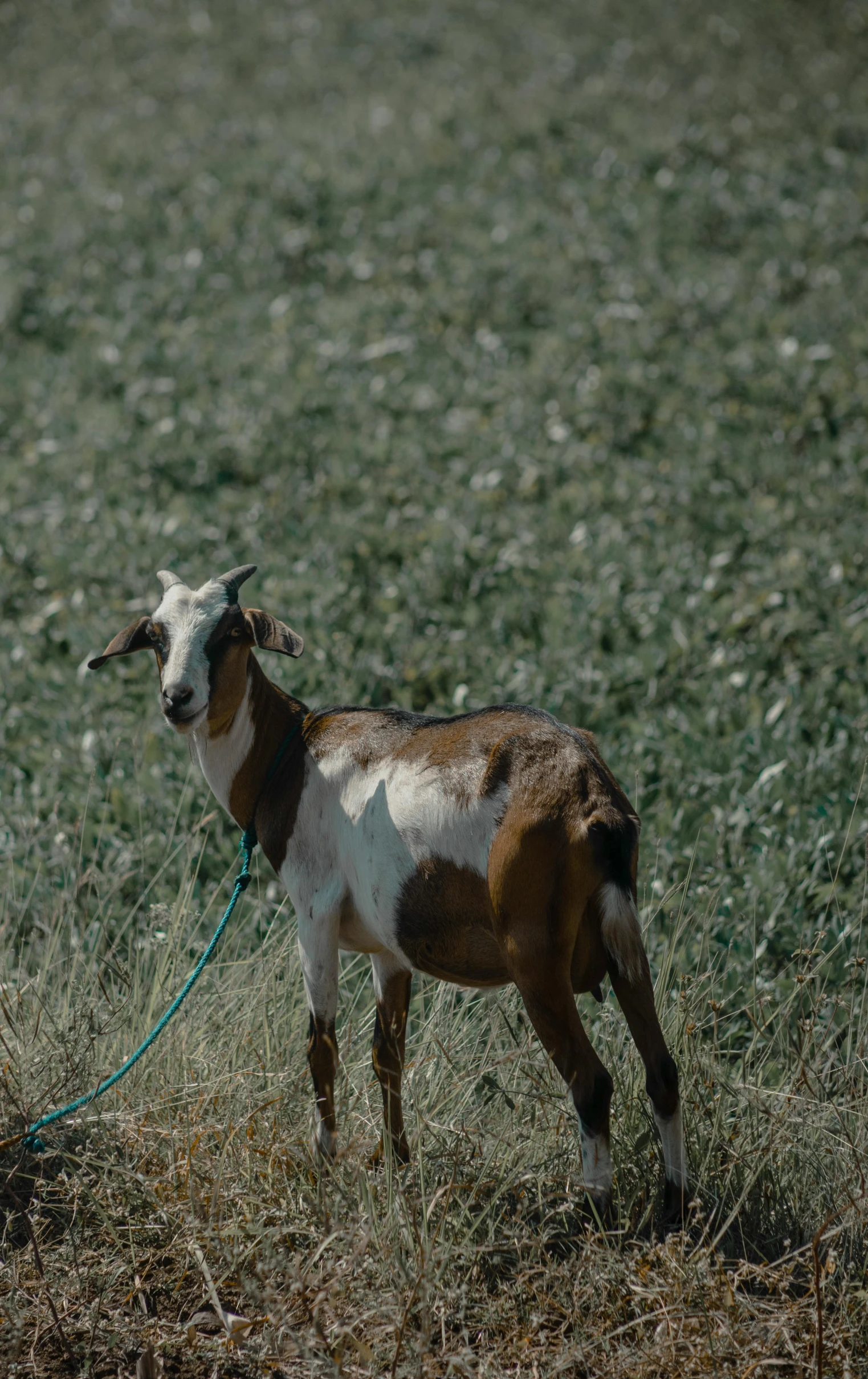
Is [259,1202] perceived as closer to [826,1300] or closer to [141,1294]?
[141,1294]

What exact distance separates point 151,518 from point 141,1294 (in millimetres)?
6318

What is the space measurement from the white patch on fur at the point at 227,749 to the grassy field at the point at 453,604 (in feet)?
2.51

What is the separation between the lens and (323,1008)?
3.49 m

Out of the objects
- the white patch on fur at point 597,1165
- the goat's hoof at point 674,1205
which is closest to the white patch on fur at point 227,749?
the white patch on fur at point 597,1165

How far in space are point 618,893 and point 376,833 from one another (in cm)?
68

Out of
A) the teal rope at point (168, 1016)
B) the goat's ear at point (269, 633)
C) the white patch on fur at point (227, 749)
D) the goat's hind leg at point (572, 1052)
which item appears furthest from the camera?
the white patch on fur at point (227, 749)

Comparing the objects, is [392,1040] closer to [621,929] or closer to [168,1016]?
[168,1016]

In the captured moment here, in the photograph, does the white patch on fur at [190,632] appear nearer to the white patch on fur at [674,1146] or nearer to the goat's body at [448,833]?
the goat's body at [448,833]

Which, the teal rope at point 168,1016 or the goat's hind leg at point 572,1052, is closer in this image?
the goat's hind leg at point 572,1052

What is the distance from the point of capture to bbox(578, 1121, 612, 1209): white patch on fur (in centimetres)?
309

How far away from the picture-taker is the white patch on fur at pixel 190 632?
11.0ft

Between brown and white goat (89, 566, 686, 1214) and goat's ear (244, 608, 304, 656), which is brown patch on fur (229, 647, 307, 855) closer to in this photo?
brown and white goat (89, 566, 686, 1214)

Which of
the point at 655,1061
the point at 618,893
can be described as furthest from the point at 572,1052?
the point at 618,893

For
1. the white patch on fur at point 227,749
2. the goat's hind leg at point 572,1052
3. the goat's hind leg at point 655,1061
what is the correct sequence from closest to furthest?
the goat's hind leg at point 572,1052 < the goat's hind leg at point 655,1061 < the white patch on fur at point 227,749
